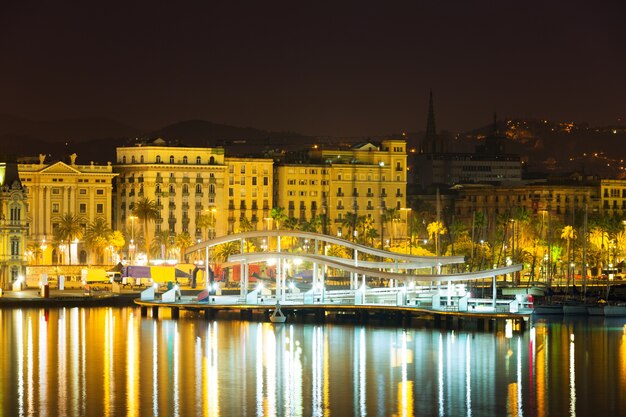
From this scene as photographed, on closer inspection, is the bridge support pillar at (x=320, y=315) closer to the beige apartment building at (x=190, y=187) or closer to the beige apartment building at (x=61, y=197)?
the beige apartment building at (x=61, y=197)

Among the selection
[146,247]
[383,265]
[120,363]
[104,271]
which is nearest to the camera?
[120,363]

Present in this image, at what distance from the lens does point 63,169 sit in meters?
178

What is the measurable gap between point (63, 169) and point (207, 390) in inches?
4080

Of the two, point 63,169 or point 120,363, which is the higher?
point 63,169

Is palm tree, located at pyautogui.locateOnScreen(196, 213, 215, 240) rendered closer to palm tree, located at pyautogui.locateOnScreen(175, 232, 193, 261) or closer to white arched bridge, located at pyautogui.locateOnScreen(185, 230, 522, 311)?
palm tree, located at pyautogui.locateOnScreen(175, 232, 193, 261)

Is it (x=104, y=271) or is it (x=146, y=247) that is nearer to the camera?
(x=104, y=271)

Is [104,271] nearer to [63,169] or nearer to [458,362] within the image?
[63,169]

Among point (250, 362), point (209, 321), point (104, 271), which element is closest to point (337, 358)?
point (250, 362)

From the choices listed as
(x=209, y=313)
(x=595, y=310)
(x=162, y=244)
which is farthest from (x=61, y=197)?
(x=595, y=310)

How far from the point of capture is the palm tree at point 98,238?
170 m

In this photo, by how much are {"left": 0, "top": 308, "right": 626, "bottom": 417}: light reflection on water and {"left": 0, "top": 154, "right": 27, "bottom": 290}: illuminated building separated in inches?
786

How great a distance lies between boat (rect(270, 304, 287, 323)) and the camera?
371 feet

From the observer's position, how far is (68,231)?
168125mm

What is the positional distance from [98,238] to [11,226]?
35.6 meters
